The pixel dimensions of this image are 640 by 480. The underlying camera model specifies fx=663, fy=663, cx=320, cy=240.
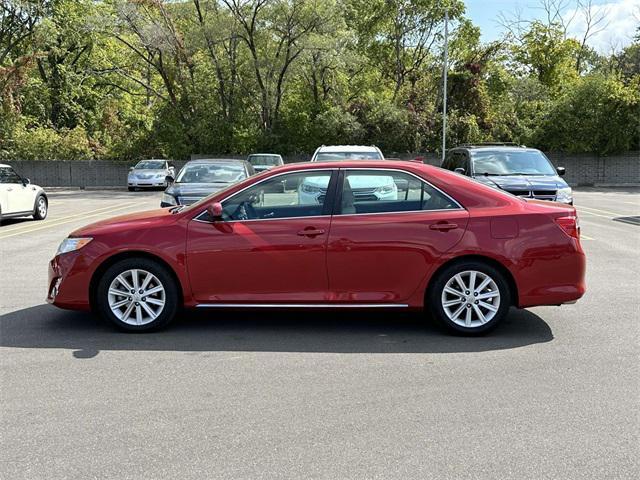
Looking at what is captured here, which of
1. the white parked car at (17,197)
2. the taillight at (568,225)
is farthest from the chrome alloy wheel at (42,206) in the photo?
the taillight at (568,225)

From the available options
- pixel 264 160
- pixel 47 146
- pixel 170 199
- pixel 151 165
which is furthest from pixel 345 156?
pixel 47 146

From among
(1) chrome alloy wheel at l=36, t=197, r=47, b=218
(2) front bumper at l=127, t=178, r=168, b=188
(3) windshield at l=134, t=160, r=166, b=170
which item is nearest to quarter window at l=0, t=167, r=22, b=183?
(1) chrome alloy wheel at l=36, t=197, r=47, b=218

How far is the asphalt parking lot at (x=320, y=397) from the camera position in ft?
11.7

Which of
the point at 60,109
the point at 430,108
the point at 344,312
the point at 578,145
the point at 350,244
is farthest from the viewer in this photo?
the point at 60,109

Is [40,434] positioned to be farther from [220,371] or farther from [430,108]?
[430,108]

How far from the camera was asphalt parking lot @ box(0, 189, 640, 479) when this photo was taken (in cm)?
357

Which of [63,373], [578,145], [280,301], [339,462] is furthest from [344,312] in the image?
[578,145]

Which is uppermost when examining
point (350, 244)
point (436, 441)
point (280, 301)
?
point (350, 244)

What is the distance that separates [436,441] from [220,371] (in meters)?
1.90

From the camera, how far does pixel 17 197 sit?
1563cm

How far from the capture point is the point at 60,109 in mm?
47125

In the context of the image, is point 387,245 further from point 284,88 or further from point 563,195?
point 284,88

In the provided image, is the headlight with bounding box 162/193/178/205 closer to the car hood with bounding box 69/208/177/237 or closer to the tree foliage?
the car hood with bounding box 69/208/177/237

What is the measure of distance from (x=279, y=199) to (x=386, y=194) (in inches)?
39.1
